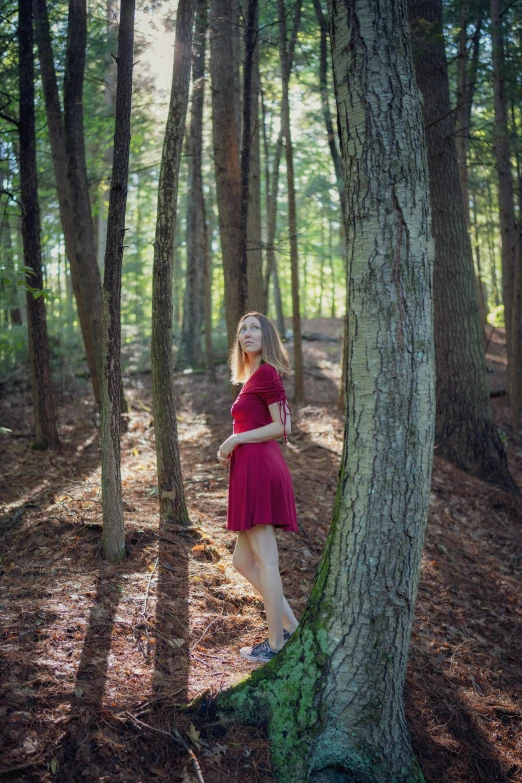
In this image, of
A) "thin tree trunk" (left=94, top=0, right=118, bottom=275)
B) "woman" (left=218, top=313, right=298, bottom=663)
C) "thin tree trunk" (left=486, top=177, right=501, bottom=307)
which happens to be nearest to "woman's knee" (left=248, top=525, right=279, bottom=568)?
"woman" (left=218, top=313, right=298, bottom=663)

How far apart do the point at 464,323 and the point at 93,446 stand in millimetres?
6385

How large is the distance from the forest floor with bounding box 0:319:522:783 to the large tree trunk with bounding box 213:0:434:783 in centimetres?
43

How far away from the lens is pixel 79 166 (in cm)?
1012

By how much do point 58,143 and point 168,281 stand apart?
6.16 m

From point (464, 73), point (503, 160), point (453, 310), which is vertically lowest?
point (453, 310)

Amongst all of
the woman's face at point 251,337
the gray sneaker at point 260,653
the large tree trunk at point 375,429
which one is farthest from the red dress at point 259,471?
the gray sneaker at point 260,653

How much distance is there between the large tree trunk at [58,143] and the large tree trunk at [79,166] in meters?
0.14

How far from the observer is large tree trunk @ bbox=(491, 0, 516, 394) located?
34.6 ft

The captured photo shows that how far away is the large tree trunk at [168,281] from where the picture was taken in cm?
547

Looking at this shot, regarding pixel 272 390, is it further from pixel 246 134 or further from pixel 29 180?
pixel 29 180

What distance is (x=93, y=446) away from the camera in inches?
384

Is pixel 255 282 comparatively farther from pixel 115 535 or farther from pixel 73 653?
pixel 73 653

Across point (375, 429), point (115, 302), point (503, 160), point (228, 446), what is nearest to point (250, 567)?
point (228, 446)

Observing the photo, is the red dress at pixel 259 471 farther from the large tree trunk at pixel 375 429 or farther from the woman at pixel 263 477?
the large tree trunk at pixel 375 429
